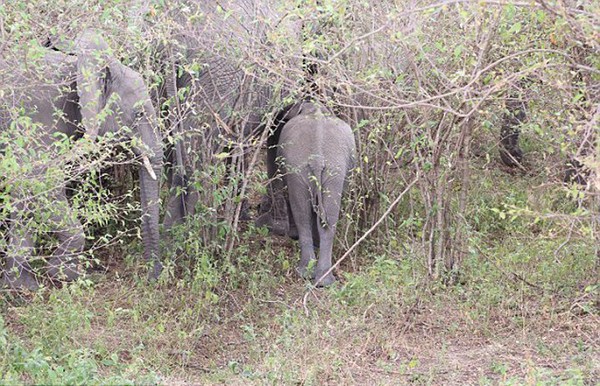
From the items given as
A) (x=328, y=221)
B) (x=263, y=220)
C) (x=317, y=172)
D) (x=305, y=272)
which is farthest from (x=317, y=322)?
(x=263, y=220)

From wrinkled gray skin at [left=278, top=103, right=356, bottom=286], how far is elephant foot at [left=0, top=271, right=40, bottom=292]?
182cm

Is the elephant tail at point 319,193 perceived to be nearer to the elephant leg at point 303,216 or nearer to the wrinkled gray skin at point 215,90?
the elephant leg at point 303,216

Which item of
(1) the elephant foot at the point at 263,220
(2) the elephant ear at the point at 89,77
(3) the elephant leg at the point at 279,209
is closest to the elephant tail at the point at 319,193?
(3) the elephant leg at the point at 279,209

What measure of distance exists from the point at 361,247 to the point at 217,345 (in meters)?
1.89

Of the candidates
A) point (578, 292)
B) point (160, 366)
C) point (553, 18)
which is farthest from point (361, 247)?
point (553, 18)

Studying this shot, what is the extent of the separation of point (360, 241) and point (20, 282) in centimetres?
219

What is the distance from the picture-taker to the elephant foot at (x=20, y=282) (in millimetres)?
6906

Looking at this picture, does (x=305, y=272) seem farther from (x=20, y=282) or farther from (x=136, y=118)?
(x=20, y=282)

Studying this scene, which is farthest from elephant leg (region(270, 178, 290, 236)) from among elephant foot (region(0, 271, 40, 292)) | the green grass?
elephant foot (region(0, 271, 40, 292))

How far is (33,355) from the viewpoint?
5.46 metres

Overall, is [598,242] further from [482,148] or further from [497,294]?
[482,148]

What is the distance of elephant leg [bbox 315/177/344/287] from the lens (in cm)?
779

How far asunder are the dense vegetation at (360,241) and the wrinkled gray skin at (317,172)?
0.20 m

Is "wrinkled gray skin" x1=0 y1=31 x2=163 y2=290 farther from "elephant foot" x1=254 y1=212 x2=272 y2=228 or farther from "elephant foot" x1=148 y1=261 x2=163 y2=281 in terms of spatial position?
"elephant foot" x1=254 y1=212 x2=272 y2=228
